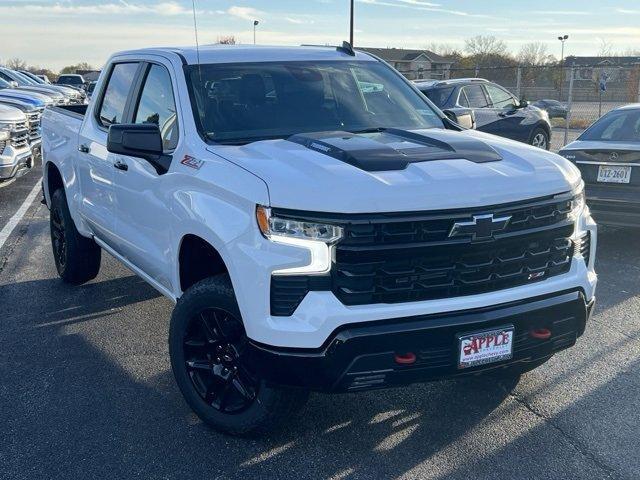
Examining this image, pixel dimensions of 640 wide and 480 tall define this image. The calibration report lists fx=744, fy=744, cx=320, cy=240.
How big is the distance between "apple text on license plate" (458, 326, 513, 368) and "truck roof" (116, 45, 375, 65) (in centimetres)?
245

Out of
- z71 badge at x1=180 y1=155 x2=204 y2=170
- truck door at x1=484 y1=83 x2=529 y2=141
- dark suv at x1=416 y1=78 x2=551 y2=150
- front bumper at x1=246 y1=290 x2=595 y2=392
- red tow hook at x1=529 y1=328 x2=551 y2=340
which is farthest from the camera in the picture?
truck door at x1=484 y1=83 x2=529 y2=141

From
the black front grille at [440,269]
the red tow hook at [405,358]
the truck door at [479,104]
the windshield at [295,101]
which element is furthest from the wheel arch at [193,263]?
the truck door at [479,104]

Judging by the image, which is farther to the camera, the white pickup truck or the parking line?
the parking line

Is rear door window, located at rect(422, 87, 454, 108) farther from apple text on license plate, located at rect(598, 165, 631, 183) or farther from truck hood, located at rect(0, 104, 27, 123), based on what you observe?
truck hood, located at rect(0, 104, 27, 123)

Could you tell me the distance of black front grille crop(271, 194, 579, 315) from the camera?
315cm

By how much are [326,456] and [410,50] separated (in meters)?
76.0

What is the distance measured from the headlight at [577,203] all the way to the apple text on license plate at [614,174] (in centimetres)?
388

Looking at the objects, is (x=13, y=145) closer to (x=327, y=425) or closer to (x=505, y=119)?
(x=505, y=119)

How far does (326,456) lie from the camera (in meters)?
3.64

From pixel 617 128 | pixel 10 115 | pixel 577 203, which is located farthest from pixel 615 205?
pixel 10 115

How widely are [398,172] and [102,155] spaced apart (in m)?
2.71

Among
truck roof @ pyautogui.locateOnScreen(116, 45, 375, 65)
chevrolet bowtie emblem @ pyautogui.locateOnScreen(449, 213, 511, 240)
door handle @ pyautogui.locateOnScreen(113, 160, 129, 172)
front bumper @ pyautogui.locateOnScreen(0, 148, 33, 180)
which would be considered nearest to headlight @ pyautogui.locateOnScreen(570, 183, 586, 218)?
chevrolet bowtie emblem @ pyautogui.locateOnScreen(449, 213, 511, 240)

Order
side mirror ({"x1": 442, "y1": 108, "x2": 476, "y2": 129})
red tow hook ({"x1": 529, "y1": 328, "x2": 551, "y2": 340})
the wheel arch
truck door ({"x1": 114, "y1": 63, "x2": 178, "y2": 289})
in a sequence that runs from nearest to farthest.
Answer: red tow hook ({"x1": 529, "y1": 328, "x2": 551, "y2": 340}) < the wheel arch < truck door ({"x1": 114, "y1": 63, "x2": 178, "y2": 289}) < side mirror ({"x1": 442, "y1": 108, "x2": 476, "y2": 129})

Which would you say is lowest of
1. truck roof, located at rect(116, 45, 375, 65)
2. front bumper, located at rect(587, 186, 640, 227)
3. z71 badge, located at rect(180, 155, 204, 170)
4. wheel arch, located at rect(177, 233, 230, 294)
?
front bumper, located at rect(587, 186, 640, 227)
